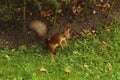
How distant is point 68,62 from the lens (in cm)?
543

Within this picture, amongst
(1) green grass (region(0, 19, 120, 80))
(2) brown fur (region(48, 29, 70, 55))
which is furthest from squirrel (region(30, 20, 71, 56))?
(1) green grass (region(0, 19, 120, 80))

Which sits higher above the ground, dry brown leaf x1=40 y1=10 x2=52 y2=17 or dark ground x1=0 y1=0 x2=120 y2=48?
dry brown leaf x1=40 y1=10 x2=52 y2=17

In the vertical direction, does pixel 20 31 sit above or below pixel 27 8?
below

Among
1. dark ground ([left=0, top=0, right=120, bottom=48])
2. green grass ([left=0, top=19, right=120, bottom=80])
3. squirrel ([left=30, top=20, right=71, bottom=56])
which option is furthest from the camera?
dark ground ([left=0, top=0, right=120, bottom=48])

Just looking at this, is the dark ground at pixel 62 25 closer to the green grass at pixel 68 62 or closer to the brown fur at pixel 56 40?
the green grass at pixel 68 62

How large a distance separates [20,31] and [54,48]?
762 mm

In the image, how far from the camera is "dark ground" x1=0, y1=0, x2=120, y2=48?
5637 mm

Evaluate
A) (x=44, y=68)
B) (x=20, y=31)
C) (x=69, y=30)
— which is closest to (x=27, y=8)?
(x=20, y=31)

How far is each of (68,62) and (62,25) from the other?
0.92 m

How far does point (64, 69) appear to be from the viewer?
5.26 meters

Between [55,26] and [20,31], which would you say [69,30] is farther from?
[20,31]

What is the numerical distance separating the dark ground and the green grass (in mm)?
201

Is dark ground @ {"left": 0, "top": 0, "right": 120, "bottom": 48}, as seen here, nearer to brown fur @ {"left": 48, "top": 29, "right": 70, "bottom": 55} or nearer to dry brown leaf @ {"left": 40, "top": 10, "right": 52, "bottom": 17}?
dry brown leaf @ {"left": 40, "top": 10, "right": 52, "bottom": 17}

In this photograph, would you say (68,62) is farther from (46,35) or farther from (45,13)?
(45,13)
